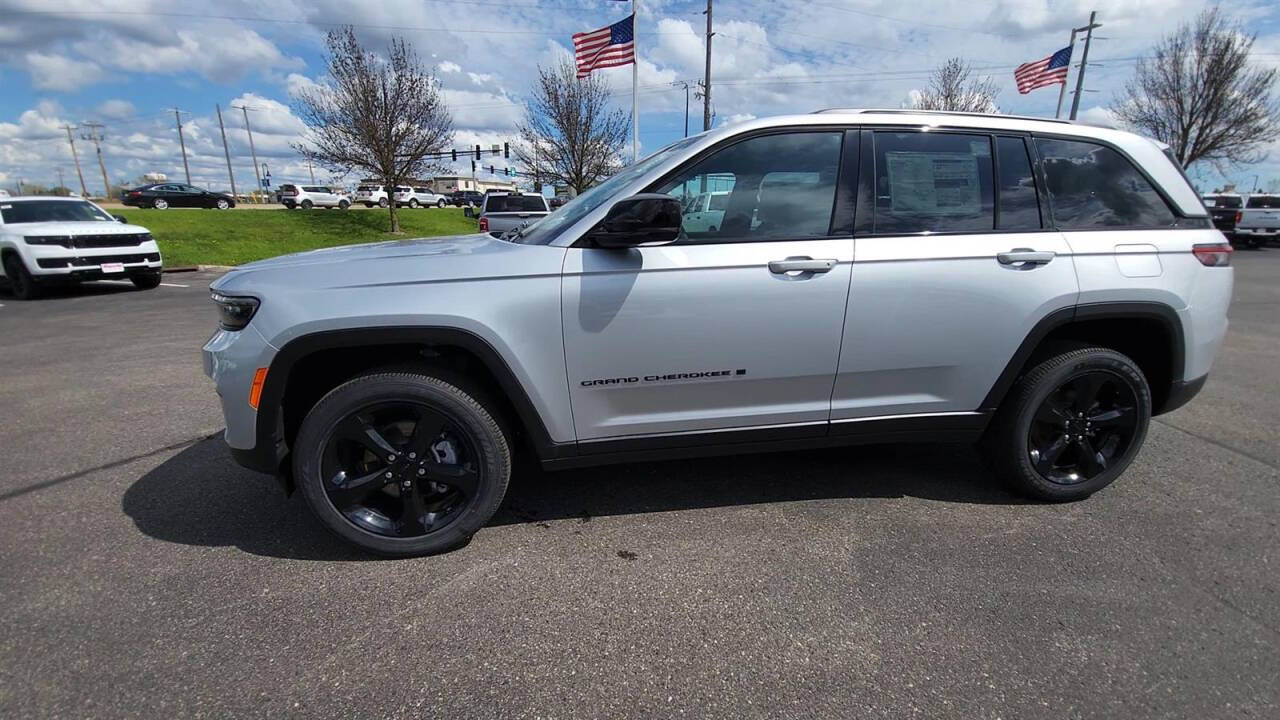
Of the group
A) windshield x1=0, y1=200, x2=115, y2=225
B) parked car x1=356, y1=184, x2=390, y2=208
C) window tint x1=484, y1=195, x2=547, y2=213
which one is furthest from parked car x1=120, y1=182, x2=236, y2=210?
windshield x1=0, y1=200, x2=115, y2=225

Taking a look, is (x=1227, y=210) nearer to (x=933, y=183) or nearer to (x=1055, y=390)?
(x=1055, y=390)

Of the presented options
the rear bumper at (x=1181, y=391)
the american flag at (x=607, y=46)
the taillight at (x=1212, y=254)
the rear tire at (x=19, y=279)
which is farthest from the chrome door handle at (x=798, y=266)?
the american flag at (x=607, y=46)

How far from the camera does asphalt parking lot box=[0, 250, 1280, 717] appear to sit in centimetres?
198

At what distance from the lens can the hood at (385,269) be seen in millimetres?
2512

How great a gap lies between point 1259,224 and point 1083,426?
26477 mm

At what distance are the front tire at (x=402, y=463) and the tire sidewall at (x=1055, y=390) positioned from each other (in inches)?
96.9

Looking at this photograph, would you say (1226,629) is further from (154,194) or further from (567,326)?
(154,194)

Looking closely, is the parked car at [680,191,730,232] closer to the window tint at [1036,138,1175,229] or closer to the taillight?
the window tint at [1036,138,1175,229]

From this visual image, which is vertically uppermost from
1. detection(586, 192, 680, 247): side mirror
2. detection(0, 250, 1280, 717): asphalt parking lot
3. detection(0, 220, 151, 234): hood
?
detection(586, 192, 680, 247): side mirror

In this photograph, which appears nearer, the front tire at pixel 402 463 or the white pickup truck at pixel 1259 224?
the front tire at pixel 402 463

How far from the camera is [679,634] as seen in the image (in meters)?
2.24

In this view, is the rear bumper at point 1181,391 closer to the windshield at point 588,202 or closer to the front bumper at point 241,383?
the windshield at point 588,202

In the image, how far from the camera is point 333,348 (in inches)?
99.4

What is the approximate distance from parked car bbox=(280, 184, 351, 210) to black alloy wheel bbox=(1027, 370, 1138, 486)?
45.9m
